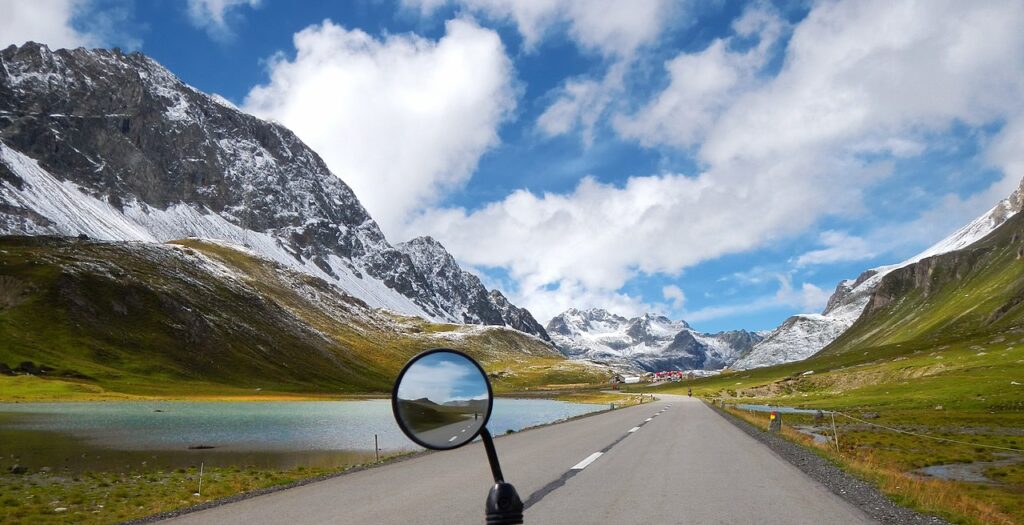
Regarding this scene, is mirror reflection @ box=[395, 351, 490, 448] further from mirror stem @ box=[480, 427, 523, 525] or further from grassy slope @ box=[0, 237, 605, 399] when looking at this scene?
grassy slope @ box=[0, 237, 605, 399]

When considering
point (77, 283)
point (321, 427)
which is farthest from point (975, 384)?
point (77, 283)

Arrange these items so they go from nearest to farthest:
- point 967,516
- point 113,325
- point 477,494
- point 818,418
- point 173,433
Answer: point 967,516
point 477,494
point 173,433
point 818,418
point 113,325

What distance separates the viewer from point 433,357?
18.4ft

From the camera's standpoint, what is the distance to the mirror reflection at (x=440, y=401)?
5.40 meters

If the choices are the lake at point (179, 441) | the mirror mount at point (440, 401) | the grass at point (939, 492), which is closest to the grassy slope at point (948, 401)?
the grass at point (939, 492)

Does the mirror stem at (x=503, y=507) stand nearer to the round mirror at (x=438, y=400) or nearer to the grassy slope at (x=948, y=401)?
the round mirror at (x=438, y=400)

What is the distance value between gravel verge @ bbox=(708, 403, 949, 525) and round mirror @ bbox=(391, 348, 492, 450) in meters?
8.85

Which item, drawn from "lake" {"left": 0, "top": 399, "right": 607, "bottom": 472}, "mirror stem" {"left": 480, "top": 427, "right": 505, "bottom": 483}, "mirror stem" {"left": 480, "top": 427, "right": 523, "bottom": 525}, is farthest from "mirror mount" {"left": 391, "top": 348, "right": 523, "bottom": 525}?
"lake" {"left": 0, "top": 399, "right": 607, "bottom": 472}

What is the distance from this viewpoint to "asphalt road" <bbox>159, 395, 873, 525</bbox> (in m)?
11.1

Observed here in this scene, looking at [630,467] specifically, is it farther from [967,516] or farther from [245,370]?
[245,370]

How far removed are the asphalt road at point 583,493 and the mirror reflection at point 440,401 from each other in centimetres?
587

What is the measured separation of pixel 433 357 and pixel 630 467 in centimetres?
1414

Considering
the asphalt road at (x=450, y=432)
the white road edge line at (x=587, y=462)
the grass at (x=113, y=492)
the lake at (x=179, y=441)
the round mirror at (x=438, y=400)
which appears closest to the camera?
the asphalt road at (x=450, y=432)

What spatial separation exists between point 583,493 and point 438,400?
361 inches
